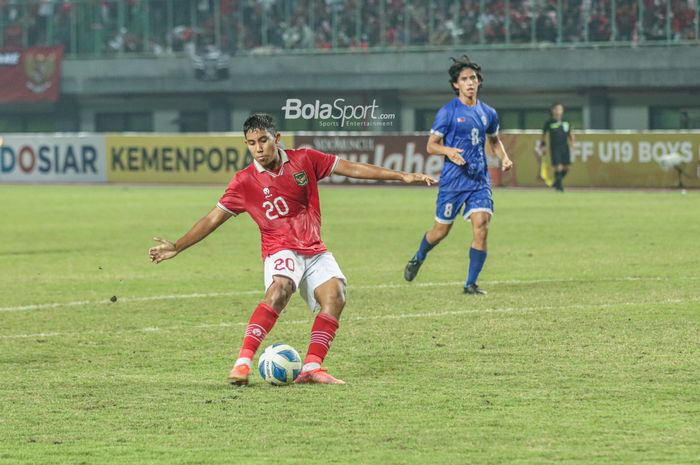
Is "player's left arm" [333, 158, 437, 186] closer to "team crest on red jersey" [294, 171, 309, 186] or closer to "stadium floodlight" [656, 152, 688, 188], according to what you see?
"team crest on red jersey" [294, 171, 309, 186]

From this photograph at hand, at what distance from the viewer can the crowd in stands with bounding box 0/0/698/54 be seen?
4572 cm

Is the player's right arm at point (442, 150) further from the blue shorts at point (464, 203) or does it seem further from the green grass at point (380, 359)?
the green grass at point (380, 359)

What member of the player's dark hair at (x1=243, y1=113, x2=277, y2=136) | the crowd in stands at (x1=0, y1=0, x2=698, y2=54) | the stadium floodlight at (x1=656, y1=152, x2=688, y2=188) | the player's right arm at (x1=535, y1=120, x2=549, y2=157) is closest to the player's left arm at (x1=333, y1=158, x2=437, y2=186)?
the player's dark hair at (x1=243, y1=113, x2=277, y2=136)

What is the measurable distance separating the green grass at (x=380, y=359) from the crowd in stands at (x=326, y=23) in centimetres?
2577

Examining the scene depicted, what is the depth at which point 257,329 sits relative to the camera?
8672mm

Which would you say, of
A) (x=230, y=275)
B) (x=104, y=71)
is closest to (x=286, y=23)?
(x=104, y=71)

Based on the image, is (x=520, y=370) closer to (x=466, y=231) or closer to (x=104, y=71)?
(x=466, y=231)

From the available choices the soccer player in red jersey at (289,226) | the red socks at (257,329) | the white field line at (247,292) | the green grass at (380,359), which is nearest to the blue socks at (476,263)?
the green grass at (380,359)

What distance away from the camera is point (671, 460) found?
6.23 meters

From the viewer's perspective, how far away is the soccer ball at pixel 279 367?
8.55 m

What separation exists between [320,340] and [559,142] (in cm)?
2555

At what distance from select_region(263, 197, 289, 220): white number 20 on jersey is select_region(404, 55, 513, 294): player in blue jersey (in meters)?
4.91

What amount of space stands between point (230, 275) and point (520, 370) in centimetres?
799

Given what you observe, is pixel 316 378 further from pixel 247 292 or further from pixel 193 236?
pixel 247 292
